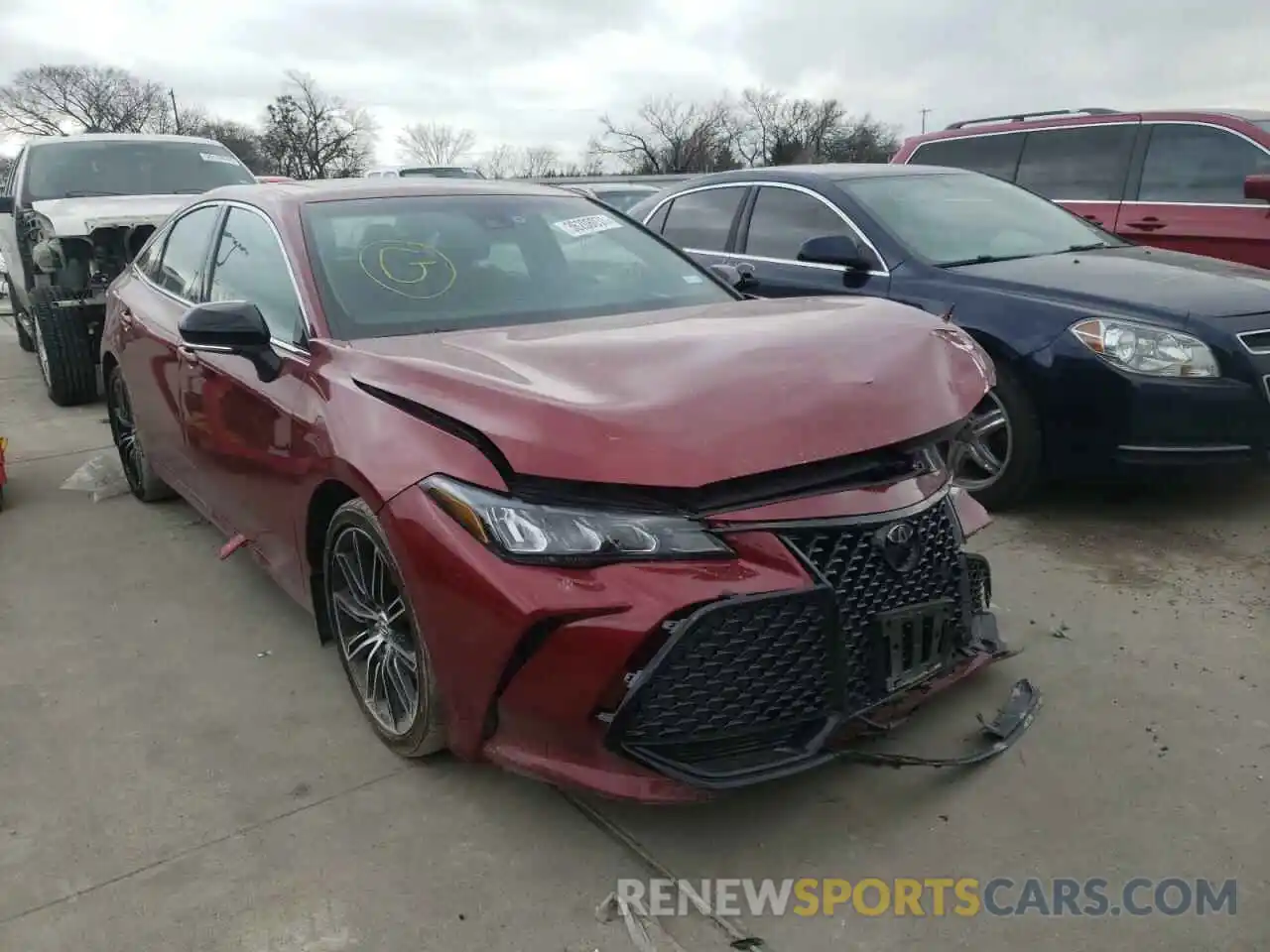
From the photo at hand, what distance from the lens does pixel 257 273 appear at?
11.6 feet

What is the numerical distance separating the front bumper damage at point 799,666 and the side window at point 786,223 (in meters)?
3.16

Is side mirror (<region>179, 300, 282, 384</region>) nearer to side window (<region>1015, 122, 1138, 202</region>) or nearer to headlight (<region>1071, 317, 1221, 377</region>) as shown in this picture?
headlight (<region>1071, 317, 1221, 377</region>)

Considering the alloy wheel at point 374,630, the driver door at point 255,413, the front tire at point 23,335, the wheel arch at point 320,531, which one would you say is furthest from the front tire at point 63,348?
the alloy wheel at point 374,630

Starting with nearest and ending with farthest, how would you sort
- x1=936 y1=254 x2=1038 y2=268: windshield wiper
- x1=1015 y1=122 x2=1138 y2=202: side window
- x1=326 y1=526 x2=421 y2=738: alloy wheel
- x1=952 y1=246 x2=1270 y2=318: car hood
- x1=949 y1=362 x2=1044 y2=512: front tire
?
x1=326 y1=526 x2=421 y2=738: alloy wheel < x1=952 y1=246 x2=1270 y2=318: car hood < x1=949 y1=362 x2=1044 y2=512: front tire < x1=936 y1=254 x2=1038 y2=268: windshield wiper < x1=1015 y1=122 x2=1138 y2=202: side window

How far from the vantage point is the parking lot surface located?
2.25 metres

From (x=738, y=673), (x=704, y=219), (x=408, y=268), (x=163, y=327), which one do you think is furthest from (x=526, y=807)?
(x=704, y=219)

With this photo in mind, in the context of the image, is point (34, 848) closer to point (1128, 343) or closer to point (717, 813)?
point (717, 813)

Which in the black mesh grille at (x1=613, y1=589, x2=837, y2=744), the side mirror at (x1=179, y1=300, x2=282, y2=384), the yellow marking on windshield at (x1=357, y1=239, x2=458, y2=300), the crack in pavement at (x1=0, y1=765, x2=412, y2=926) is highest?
the yellow marking on windshield at (x1=357, y1=239, x2=458, y2=300)

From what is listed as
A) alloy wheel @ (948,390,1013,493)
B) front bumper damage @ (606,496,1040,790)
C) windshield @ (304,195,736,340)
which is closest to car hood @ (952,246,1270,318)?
alloy wheel @ (948,390,1013,493)

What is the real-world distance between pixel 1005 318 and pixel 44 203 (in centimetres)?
675

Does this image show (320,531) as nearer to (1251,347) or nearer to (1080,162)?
(1251,347)

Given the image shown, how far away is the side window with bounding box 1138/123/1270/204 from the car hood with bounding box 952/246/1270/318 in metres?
1.88

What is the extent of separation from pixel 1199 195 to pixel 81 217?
7.56 m

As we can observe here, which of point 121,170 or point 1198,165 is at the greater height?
point 1198,165
